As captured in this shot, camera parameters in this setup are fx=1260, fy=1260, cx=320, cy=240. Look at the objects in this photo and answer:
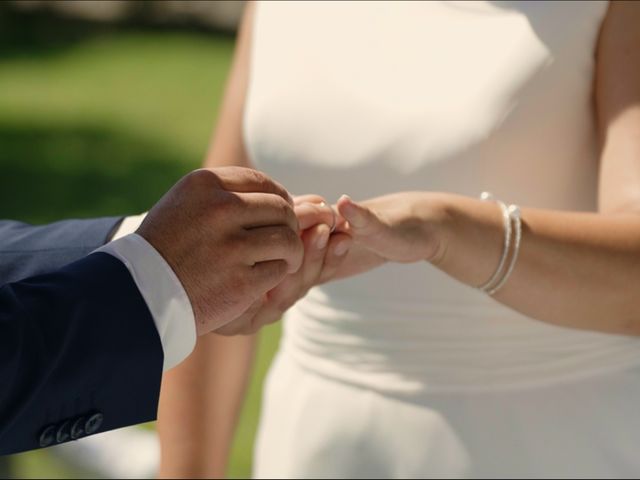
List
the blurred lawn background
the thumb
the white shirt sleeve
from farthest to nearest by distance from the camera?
1. the blurred lawn background
2. the thumb
3. the white shirt sleeve

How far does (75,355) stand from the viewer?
5.77ft

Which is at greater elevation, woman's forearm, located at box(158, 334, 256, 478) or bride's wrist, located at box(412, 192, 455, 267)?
bride's wrist, located at box(412, 192, 455, 267)

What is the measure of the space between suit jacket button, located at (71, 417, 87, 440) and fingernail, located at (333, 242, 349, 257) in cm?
60

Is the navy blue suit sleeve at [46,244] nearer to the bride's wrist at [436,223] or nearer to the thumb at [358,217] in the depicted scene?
the thumb at [358,217]

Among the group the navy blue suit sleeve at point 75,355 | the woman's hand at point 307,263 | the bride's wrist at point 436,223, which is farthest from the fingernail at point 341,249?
the navy blue suit sleeve at point 75,355

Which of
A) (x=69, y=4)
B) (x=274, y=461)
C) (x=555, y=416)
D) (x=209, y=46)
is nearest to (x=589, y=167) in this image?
(x=555, y=416)

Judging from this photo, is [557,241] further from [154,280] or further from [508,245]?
[154,280]

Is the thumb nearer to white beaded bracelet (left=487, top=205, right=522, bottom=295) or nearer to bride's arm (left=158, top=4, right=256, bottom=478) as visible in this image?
white beaded bracelet (left=487, top=205, right=522, bottom=295)

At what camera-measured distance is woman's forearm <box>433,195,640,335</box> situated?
7.21 ft

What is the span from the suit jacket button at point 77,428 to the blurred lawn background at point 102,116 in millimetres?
4212

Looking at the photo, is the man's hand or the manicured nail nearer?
the man's hand

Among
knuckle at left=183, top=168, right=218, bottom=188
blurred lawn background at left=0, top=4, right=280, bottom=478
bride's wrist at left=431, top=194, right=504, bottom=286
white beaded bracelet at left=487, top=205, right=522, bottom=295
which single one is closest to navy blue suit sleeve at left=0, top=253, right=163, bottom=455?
knuckle at left=183, top=168, right=218, bottom=188

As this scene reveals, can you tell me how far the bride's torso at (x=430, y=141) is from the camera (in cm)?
243

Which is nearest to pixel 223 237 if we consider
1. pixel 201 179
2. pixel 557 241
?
pixel 201 179
